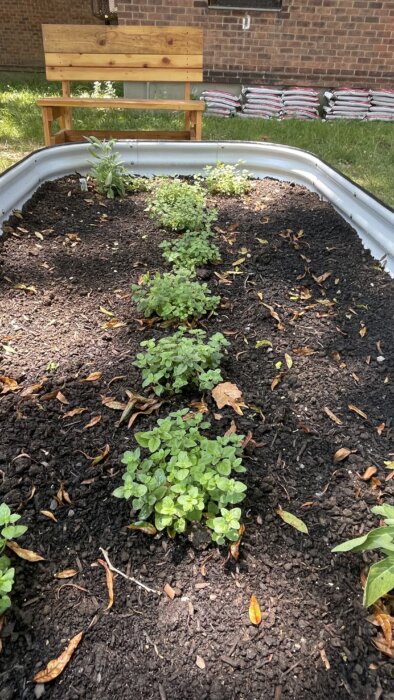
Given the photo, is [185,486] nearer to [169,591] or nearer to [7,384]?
[169,591]

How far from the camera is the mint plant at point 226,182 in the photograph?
393 cm

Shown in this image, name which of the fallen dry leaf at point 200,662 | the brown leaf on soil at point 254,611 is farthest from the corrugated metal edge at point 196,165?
the fallen dry leaf at point 200,662

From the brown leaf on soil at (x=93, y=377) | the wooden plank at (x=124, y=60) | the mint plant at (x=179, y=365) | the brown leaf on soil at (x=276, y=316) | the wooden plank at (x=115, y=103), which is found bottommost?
the brown leaf on soil at (x=93, y=377)

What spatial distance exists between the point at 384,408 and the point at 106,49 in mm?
4785

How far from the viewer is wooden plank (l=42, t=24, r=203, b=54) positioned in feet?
16.8

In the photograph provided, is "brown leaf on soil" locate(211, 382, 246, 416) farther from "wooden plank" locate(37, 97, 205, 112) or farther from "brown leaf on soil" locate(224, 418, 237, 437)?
"wooden plank" locate(37, 97, 205, 112)

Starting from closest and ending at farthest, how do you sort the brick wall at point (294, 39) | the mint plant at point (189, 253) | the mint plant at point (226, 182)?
the mint plant at point (189, 253), the mint plant at point (226, 182), the brick wall at point (294, 39)

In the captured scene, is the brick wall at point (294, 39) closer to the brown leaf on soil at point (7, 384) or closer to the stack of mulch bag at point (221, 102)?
the stack of mulch bag at point (221, 102)

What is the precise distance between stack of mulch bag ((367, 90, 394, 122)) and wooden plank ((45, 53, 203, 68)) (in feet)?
14.1

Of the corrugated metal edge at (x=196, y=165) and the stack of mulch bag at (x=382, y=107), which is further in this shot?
the stack of mulch bag at (x=382, y=107)

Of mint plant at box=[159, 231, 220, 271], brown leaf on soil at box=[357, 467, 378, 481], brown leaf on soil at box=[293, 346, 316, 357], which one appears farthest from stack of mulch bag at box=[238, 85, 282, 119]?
brown leaf on soil at box=[357, 467, 378, 481]

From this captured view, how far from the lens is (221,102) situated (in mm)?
8336

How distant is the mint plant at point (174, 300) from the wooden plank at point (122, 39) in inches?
147

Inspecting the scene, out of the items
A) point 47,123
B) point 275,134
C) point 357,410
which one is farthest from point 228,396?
point 275,134
